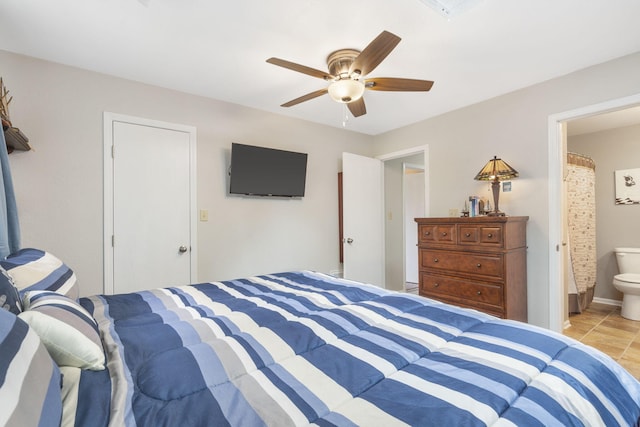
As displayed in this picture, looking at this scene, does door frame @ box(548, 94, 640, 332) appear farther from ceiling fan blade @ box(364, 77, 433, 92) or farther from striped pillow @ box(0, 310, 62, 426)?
striped pillow @ box(0, 310, 62, 426)

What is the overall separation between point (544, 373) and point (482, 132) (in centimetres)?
288

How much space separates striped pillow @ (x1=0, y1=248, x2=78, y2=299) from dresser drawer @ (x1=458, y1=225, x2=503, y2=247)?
293 centimetres

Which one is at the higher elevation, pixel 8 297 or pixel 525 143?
pixel 525 143

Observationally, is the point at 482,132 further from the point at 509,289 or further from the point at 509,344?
the point at 509,344

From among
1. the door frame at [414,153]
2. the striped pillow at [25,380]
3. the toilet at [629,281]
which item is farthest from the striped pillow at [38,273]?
the toilet at [629,281]

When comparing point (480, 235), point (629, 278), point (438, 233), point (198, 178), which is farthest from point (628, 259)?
point (198, 178)

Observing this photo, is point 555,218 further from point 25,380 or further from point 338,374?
point 25,380

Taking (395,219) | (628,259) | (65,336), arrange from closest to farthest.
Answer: (65,336) < (628,259) < (395,219)

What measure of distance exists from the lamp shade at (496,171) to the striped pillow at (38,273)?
3.29 m

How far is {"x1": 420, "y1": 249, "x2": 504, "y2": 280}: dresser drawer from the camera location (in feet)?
8.60

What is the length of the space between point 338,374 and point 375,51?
170 cm

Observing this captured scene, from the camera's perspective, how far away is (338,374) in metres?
0.89

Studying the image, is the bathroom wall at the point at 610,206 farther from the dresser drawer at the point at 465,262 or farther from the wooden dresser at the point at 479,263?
the dresser drawer at the point at 465,262

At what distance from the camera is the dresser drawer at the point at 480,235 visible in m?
2.62
